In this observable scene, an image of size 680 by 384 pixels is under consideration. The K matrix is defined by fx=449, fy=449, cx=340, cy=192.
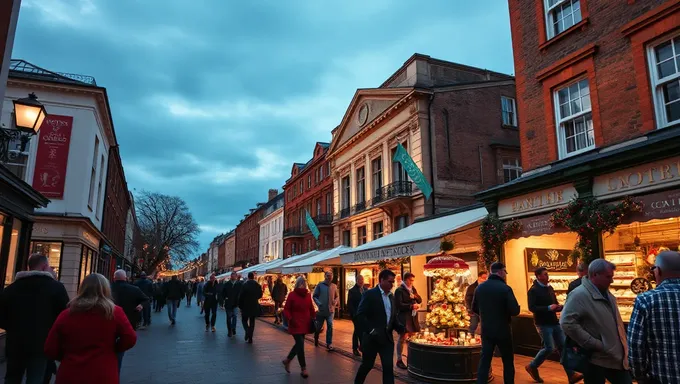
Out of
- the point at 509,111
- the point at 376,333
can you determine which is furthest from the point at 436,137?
the point at 376,333

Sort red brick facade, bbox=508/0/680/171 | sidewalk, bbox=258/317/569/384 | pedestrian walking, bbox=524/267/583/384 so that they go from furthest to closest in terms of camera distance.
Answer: red brick facade, bbox=508/0/680/171
sidewalk, bbox=258/317/569/384
pedestrian walking, bbox=524/267/583/384

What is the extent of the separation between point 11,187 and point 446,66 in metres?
19.1

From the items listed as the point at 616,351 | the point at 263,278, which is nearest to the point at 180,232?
the point at 263,278

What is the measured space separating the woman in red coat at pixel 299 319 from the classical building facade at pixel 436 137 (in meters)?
11.9

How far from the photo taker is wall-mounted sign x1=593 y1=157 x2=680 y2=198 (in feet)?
25.2

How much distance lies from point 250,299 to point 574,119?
943 centimetres

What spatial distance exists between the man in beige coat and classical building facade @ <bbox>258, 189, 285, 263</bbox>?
47.8m

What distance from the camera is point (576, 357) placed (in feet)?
14.7

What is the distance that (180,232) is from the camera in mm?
47969

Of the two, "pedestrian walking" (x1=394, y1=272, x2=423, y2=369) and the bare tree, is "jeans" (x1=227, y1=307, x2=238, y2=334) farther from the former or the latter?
the bare tree

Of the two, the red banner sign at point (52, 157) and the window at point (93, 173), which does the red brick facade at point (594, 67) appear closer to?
the red banner sign at point (52, 157)

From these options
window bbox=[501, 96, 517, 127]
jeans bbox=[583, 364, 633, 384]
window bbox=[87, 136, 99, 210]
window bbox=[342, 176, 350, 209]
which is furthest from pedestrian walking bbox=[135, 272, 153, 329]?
window bbox=[501, 96, 517, 127]

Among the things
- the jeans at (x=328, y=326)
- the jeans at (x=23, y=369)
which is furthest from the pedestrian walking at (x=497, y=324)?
the jeans at (x=328, y=326)

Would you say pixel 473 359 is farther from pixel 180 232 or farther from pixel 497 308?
pixel 180 232
